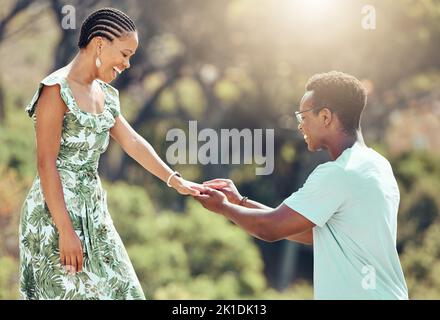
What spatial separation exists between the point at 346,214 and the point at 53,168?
1.02 meters

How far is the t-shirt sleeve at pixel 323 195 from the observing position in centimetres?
333

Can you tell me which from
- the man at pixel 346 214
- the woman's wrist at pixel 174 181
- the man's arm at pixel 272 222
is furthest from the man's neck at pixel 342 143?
the woman's wrist at pixel 174 181

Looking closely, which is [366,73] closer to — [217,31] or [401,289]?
[217,31]

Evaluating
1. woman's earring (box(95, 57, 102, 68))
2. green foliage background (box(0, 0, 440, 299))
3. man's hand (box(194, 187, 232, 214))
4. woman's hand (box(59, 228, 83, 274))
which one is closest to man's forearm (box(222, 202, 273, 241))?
man's hand (box(194, 187, 232, 214))

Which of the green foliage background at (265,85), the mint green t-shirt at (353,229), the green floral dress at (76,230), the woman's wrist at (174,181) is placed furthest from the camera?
the green foliage background at (265,85)

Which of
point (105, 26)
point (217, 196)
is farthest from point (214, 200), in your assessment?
point (105, 26)

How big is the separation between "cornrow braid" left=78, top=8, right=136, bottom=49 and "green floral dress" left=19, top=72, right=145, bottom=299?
19 centimetres

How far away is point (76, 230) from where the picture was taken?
3473mm

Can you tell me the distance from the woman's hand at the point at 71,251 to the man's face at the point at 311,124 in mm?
903

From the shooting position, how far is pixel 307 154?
13.9m

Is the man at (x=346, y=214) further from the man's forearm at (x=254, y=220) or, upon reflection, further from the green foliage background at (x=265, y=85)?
the green foliage background at (x=265, y=85)

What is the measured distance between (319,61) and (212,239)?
160 inches

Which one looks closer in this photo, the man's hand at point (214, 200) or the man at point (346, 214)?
the man at point (346, 214)
